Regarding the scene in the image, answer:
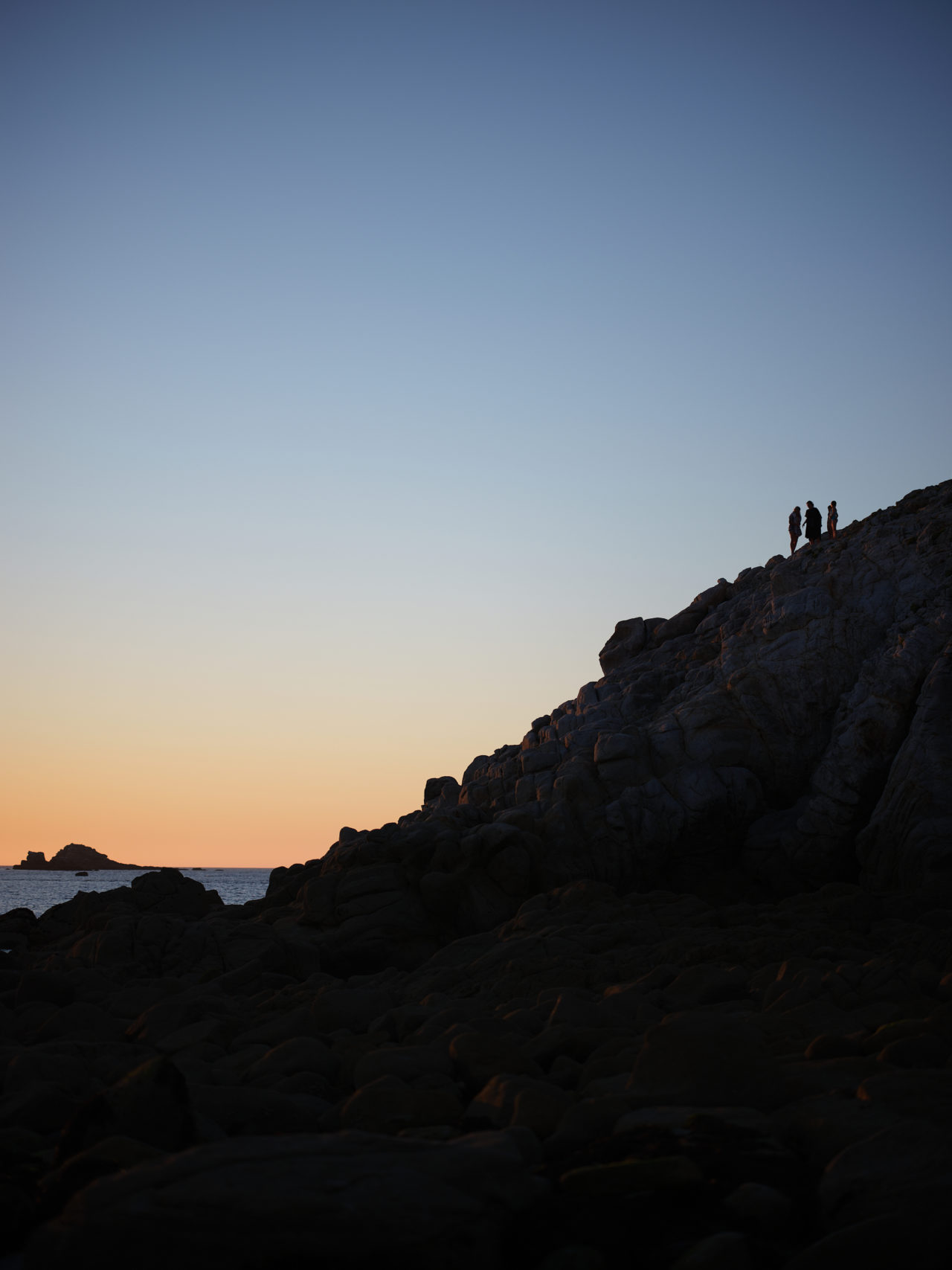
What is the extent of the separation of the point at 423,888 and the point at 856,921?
844 centimetres

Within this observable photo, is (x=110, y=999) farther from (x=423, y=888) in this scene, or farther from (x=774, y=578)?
(x=774, y=578)

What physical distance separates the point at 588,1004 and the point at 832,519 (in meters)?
22.6

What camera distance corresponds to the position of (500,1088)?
6.16 m

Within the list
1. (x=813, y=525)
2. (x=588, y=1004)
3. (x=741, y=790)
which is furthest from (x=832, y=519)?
(x=588, y=1004)

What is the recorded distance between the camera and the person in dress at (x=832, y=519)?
28219mm

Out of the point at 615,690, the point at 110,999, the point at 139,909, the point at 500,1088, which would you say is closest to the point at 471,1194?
the point at 500,1088

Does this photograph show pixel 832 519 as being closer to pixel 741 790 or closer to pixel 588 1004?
pixel 741 790

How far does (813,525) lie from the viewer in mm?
29359

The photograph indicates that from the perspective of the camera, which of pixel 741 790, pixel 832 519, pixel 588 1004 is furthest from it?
pixel 832 519

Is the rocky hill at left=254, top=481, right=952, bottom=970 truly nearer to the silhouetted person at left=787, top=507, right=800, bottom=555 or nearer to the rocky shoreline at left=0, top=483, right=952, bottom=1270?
the rocky shoreline at left=0, top=483, right=952, bottom=1270

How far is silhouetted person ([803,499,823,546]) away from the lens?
29188 millimetres

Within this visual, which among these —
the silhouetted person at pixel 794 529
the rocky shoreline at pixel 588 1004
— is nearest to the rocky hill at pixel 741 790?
the rocky shoreline at pixel 588 1004

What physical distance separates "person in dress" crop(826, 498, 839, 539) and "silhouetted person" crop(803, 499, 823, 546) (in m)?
0.46

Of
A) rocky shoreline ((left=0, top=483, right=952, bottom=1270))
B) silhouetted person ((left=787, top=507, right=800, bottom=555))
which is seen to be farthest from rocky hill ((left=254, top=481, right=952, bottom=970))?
silhouetted person ((left=787, top=507, right=800, bottom=555))
